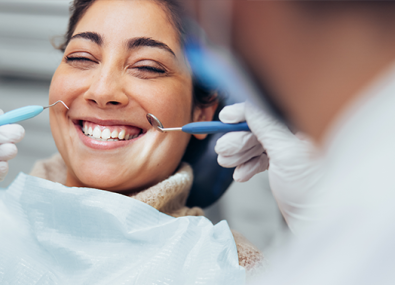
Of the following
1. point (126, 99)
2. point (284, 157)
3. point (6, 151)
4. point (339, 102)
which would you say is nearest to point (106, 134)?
point (126, 99)

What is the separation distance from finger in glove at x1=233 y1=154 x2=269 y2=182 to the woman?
0.24 m

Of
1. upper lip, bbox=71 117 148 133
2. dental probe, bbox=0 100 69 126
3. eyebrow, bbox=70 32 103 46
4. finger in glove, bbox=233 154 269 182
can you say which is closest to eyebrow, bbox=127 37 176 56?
eyebrow, bbox=70 32 103 46

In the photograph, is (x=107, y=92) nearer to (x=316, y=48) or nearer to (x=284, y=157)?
(x=284, y=157)

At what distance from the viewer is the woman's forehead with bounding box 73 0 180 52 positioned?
42.9 inches

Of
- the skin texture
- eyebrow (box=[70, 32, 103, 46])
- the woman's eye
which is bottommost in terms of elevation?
the woman's eye

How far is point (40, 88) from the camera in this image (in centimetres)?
181

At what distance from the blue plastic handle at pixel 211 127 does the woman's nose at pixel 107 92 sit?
0.85 ft

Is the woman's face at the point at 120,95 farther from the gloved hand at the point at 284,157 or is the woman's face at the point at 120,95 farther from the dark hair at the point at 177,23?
the gloved hand at the point at 284,157

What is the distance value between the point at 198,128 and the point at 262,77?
34 cm

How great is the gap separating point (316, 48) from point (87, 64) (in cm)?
86

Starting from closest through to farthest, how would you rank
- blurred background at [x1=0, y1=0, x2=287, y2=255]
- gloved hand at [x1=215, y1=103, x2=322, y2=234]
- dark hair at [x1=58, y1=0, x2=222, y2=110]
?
gloved hand at [x1=215, y1=103, x2=322, y2=234]
dark hair at [x1=58, y1=0, x2=222, y2=110]
blurred background at [x1=0, y1=0, x2=287, y2=255]

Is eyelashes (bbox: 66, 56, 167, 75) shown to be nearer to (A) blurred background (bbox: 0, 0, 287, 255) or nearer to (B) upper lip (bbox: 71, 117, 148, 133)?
(B) upper lip (bbox: 71, 117, 148, 133)

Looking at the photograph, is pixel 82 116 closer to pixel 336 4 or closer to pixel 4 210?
pixel 4 210

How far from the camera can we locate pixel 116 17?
1.11 meters
